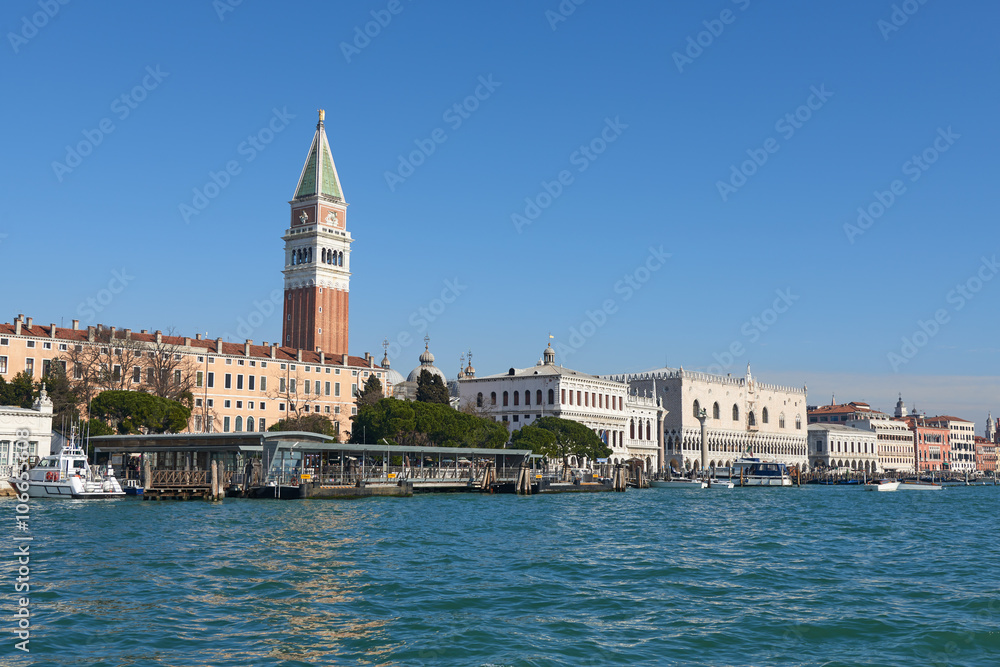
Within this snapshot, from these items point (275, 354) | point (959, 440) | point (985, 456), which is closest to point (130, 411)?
Result: point (275, 354)

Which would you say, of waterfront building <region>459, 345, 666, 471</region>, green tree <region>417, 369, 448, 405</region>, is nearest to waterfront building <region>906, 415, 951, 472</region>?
waterfront building <region>459, 345, 666, 471</region>

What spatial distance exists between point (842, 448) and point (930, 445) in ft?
75.5

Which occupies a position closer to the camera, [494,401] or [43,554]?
[43,554]

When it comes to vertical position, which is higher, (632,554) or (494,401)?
(494,401)

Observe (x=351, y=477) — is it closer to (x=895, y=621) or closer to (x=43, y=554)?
(x=43, y=554)

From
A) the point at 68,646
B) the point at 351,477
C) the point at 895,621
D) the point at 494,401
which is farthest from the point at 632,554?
the point at 494,401

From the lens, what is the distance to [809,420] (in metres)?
137

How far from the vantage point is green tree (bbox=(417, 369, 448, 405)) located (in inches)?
2692

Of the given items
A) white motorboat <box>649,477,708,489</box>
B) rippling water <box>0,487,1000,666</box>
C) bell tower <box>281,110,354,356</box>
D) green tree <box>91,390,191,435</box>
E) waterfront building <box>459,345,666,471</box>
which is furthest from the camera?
bell tower <box>281,110,354,356</box>

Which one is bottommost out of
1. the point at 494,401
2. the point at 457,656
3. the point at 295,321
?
the point at 457,656

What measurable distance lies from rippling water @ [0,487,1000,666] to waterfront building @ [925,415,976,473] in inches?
4857

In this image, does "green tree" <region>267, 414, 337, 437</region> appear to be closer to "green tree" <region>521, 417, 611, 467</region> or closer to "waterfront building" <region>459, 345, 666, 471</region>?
"green tree" <region>521, 417, 611, 467</region>

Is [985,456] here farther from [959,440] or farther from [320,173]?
[320,173]

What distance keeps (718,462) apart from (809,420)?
1689 inches
